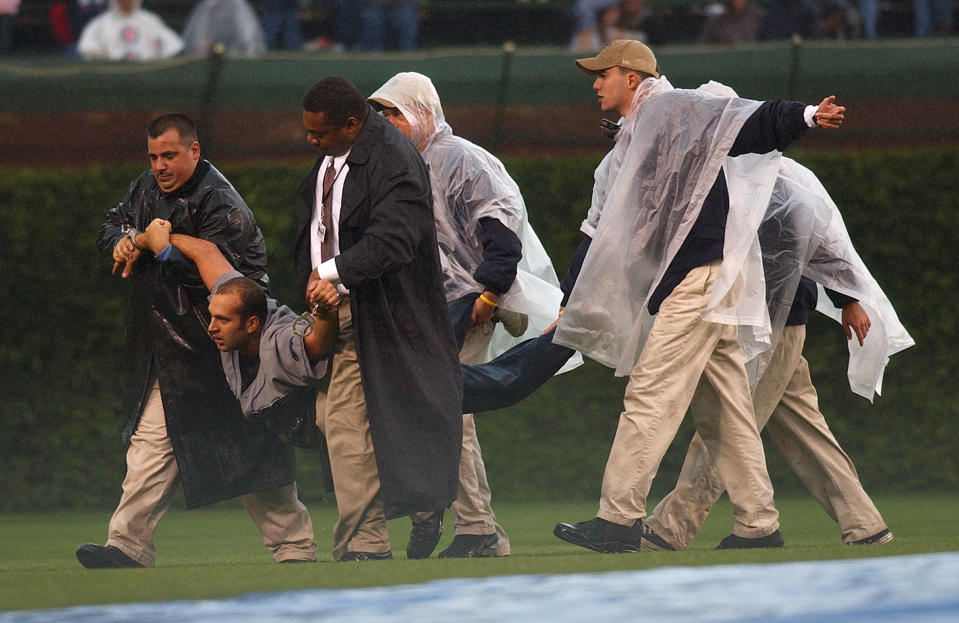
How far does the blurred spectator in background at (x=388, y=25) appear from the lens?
41.7 ft

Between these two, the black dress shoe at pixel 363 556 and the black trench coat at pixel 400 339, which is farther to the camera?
the black dress shoe at pixel 363 556

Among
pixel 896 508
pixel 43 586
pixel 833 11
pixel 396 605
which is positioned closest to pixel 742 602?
pixel 396 605

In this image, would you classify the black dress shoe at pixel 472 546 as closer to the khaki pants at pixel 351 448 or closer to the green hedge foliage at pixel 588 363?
the khaki pants at pixel 351 448

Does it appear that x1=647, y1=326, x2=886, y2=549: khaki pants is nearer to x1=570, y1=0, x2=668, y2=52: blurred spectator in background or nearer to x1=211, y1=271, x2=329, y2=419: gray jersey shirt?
x1=211, y1=271, x2=329, y2=419: gray jersey shirt

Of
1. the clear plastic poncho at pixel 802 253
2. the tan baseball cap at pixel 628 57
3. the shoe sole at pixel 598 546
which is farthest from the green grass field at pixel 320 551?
the tan baseball cap at pixel 628 57

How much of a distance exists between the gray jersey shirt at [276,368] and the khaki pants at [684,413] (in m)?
1.21

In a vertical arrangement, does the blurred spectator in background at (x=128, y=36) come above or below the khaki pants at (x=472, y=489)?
above

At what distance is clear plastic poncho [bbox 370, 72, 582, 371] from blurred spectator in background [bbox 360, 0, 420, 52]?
5775mm

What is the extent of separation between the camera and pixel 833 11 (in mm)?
13211

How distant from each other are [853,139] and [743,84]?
0.80m

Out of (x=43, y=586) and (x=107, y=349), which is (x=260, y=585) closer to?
(x=43, y=586)

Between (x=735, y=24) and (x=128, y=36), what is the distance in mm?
4765

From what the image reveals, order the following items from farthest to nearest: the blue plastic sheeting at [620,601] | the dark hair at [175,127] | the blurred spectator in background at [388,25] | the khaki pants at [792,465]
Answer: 1. the blurred spectator in background at [388,25]
2. the khaki pants at [792,465]
3. the dark hair at [175,127]
4. the blue plastic sheeting at [620,601]

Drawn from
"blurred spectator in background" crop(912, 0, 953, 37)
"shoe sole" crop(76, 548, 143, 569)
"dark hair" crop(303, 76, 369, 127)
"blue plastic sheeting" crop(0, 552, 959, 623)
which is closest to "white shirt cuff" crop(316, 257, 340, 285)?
"dark hair" crop(303, 76, 369, 127)
